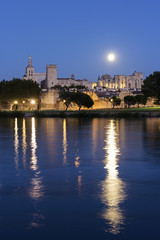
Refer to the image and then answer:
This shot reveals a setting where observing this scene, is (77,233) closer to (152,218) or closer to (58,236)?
(58,236)

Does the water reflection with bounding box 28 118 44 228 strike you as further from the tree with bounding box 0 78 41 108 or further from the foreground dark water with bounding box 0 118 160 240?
the tree with bounding box 0 78 41 108

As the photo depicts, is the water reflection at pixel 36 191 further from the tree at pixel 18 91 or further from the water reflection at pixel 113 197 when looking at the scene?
the tree at pixel 18 91

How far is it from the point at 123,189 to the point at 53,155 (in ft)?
29.3

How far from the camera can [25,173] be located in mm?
14555

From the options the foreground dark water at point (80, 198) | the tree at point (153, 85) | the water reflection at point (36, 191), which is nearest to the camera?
the foreground dark water at point (80, 198)

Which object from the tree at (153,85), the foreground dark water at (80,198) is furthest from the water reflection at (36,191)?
the tree at (153,85)

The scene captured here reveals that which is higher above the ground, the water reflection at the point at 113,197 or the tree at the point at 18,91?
the tree at the point at 18,91

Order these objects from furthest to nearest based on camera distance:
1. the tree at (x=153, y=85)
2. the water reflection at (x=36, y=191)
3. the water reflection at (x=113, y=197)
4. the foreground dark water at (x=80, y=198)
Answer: the tree at (x=153, y=85) → the water reflection at (x=36, y=191) → the water reflection at (x=113, y=197) → the foreground dark water at (x=80, y=198)

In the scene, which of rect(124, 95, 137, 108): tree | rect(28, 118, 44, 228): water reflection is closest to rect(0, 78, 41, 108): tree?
rect(124, 95, 137, 108): tree

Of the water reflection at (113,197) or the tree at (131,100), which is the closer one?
the water reflection at (113,197)

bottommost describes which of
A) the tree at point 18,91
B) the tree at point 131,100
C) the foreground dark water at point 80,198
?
the foreground dark water at point 80,198

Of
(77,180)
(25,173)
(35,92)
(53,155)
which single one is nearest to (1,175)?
(25,173)

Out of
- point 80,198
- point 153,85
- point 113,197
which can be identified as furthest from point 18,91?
point 113,197

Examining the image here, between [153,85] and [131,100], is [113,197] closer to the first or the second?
[153,85]
